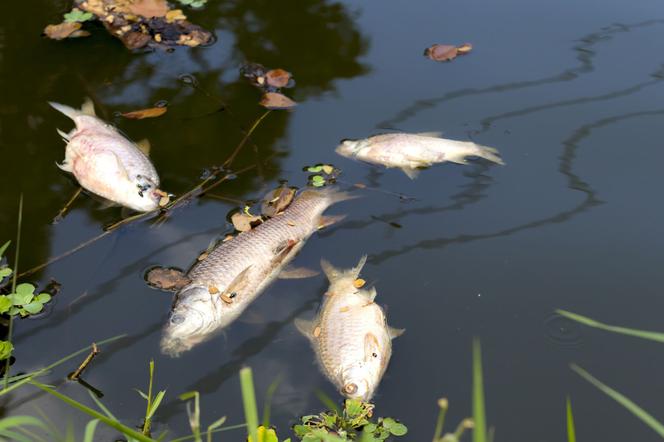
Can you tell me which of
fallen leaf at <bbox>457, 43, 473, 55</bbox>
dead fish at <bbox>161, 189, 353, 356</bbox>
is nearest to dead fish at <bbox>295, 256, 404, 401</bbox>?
dead fish at <bbox>161, 189, 353, 356</bbox>

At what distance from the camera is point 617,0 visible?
5.50 meters

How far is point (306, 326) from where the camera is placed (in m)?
3.14

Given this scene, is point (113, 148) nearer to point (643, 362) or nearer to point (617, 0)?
point (643, 362)

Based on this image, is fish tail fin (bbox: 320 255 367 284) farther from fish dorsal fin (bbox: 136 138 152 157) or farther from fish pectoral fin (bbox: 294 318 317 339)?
fish dorsal fin (bbox: 136 138 152 157)

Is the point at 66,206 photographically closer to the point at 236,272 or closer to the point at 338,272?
the point at 236,272

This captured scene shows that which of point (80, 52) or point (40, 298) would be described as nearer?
point (40, 298)

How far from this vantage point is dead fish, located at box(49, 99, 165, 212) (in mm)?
3699

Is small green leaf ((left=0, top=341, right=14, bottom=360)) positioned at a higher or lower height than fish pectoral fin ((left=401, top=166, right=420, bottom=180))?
lower

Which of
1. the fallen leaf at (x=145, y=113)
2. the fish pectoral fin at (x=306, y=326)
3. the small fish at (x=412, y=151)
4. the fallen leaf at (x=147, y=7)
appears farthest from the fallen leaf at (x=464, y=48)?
the fish pectoral fin at (x=306, y=326)

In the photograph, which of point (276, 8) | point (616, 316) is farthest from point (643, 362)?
point (276, 8)

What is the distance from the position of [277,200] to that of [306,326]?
0.92m

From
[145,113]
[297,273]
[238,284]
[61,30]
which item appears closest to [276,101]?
[145,113]

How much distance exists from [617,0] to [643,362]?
137 inches

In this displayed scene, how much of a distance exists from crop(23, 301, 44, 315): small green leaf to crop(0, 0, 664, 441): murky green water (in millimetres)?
56
